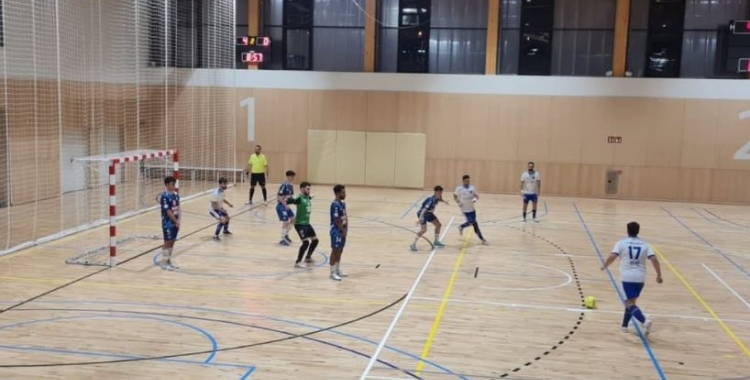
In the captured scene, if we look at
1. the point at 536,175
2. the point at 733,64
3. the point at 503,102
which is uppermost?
the point at 733,64

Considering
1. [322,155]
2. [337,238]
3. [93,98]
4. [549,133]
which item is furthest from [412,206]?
[337,238]

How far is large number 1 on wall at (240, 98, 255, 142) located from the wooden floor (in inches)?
452

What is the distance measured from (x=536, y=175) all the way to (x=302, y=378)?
533 inches

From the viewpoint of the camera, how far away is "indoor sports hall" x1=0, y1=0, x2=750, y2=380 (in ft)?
31.4

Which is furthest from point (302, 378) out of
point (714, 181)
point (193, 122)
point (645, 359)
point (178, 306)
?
point (714, 181)

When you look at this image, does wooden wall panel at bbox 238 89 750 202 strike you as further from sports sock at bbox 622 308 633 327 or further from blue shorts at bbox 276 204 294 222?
sports sock at bbox 622 308 633 327

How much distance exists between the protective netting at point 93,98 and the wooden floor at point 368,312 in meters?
4.39

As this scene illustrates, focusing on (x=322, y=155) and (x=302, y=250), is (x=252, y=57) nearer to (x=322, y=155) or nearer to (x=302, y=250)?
(x=322, y=155)

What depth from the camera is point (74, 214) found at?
19.5 meters

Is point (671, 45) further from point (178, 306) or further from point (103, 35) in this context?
point (178, 306)

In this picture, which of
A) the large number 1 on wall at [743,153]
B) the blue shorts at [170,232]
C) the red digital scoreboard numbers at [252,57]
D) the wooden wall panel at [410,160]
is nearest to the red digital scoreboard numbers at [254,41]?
the red digital scoreboard numbers at [252,57]

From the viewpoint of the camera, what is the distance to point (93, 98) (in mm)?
22312

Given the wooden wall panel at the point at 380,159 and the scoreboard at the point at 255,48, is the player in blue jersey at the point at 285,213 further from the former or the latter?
the wooden wall panel at the point at 380,159

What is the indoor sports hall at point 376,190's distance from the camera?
9.58m
